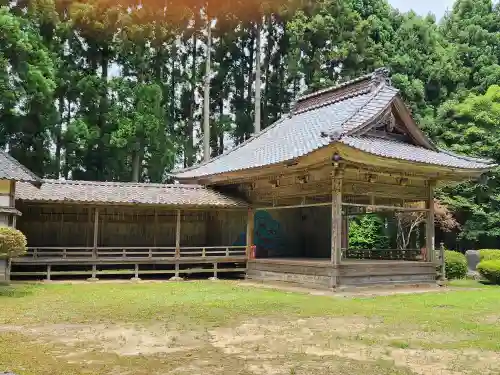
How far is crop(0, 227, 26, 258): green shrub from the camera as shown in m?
12.9

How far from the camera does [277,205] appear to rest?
1925 cm

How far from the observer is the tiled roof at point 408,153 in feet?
49.4

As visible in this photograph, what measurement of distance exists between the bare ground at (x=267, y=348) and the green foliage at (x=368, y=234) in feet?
67.0

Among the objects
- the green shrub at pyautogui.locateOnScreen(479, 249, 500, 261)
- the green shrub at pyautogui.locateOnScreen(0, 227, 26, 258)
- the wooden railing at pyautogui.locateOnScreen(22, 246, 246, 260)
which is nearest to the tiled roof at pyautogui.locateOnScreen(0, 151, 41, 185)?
the green shrub at pyautogui.locateOnScreen(0, 227, 26, 258)

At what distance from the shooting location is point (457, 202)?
1096 inches

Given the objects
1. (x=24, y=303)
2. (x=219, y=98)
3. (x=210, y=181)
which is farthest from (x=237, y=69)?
(x=24, y=303)

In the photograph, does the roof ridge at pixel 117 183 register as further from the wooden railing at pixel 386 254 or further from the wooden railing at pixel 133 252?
A: the wooden railing at pixel 386 254

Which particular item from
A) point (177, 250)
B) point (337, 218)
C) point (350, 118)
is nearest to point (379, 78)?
point (350, 118)

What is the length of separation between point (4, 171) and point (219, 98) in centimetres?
2517

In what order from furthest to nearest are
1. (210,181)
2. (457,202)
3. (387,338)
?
(457,202) → (210,181) → (387,338)

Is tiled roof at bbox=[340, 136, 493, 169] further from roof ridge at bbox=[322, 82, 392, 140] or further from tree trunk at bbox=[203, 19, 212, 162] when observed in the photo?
tree trunk at bbox=[203, 19, 212, 162]

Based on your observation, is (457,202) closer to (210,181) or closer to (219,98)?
(210,181)

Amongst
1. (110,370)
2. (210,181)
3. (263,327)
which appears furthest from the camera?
(210,181)

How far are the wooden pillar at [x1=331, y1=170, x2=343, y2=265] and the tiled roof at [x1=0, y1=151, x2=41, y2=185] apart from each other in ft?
28.4
